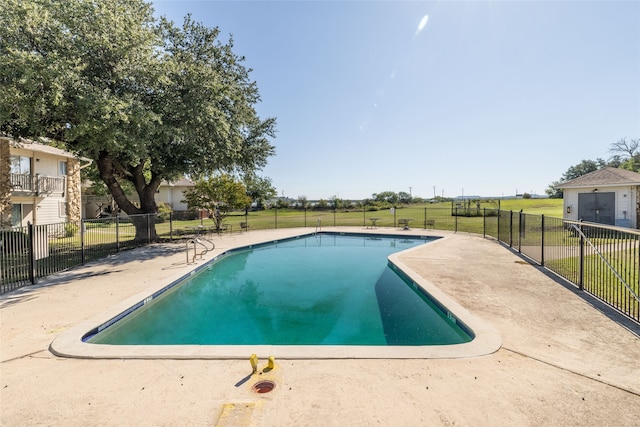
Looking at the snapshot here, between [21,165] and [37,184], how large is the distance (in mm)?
1216

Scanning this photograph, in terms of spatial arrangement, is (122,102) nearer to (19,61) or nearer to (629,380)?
(19,61)

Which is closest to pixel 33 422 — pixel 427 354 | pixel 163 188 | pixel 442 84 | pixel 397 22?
pixel 427 354

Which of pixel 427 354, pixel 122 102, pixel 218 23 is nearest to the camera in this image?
pixel 427 354

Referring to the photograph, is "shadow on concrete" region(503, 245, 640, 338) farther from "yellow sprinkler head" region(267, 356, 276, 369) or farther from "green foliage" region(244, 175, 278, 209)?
"green foliage" region(244, 175, 278, 209)

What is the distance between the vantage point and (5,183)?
584 inches

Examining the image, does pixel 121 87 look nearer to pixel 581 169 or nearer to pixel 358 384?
pixel 358 384

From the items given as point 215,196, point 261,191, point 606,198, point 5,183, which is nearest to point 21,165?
point 5,183

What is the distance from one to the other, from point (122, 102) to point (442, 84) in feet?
47.2

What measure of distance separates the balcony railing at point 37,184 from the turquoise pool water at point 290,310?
500 inches

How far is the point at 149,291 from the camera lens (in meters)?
6.83

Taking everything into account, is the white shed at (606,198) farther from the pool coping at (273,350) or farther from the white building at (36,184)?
the white building at (36,184)

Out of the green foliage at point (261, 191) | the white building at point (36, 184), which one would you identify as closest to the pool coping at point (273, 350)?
the white building at point (36, 184)

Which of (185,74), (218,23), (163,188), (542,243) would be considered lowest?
(542,243)

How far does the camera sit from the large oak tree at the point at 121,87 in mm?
9164
